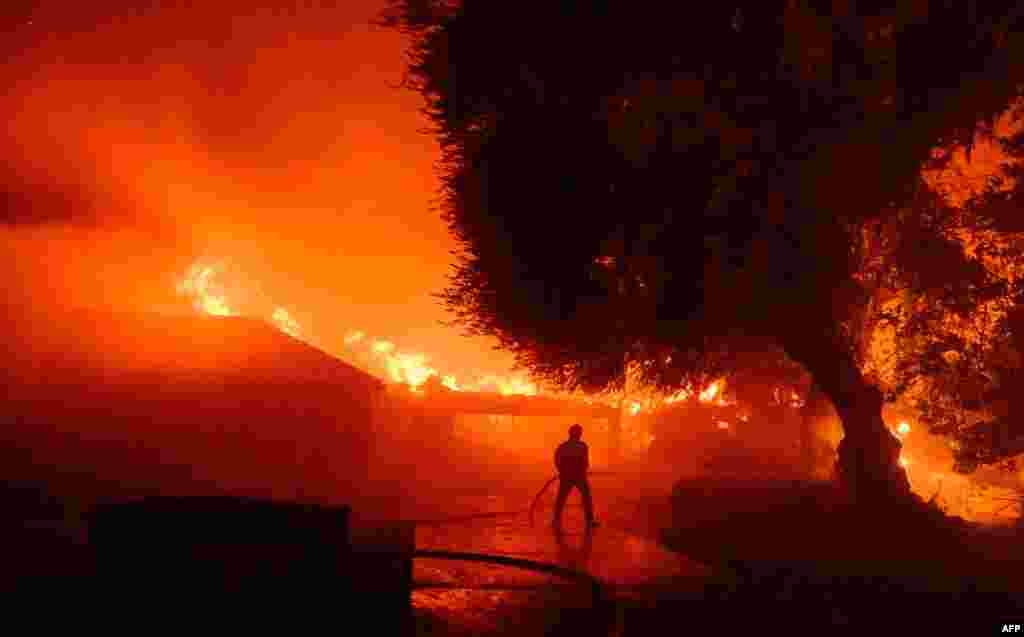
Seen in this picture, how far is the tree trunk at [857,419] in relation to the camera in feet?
49.3

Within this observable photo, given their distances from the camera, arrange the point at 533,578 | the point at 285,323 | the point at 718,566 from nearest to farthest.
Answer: the point at 533,578
the point at 718,566
the point at 285,323

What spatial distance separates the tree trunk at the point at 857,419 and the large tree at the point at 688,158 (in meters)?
0.04

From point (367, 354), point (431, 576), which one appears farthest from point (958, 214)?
point (367, 354)

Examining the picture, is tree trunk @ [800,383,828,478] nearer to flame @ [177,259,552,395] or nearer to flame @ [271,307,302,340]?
flame @ [177,259,552,395]

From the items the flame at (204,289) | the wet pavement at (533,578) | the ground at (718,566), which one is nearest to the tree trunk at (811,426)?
the ground at (718,566)

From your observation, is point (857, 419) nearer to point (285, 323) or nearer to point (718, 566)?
point (718, 566)

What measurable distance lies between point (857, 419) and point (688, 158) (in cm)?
669

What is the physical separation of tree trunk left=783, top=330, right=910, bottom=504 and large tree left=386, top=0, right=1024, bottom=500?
1.8 inches

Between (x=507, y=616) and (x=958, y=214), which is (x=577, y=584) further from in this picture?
(x=958, y=214)

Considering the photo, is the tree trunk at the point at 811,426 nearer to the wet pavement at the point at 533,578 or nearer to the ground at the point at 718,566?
the ground at the point at 718,566

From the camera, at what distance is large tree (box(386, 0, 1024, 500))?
495 inches

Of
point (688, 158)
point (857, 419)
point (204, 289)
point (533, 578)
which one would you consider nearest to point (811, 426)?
point (857, 419)

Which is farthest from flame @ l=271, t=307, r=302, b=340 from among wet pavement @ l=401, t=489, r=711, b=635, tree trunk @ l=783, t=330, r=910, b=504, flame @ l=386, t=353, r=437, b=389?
tree trunk @ l=783, t=330, r=910, b=504

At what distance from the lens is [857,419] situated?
15.4 metres
